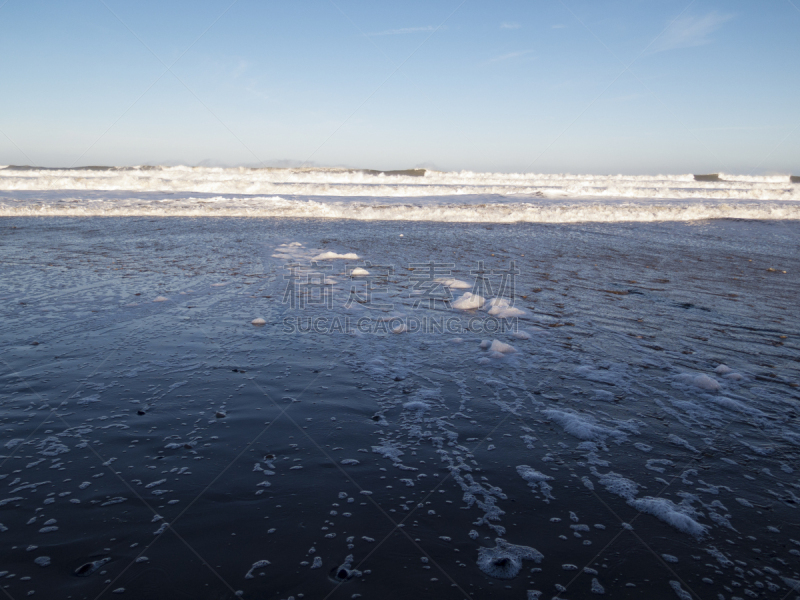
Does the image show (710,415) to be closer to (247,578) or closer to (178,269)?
(247,578)

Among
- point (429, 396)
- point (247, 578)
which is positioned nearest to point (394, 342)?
point (429, 396)

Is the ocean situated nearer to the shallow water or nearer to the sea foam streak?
the shallow water

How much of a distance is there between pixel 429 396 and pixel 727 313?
358cm

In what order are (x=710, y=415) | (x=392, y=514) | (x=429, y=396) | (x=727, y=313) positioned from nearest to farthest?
(x=392, y=514) → (x=710, y=415) → (x=429, y=396) → (x=727, y=313)

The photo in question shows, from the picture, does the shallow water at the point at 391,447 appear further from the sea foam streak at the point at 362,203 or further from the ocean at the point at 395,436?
the sea foam streak at the point at 362,203

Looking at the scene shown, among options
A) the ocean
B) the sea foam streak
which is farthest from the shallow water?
the sea foam streak

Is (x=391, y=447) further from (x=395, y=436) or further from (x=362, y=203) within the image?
(x=362, y=203)

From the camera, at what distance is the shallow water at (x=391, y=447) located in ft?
5.24

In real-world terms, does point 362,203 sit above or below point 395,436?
above

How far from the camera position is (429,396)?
2844 millimetres

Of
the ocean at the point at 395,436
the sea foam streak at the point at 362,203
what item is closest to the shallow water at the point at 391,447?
the ocean at the point at 395,436

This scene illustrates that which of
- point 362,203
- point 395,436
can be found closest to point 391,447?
point 395,436

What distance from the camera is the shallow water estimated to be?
5.24 ft

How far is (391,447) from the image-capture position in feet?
7.59
